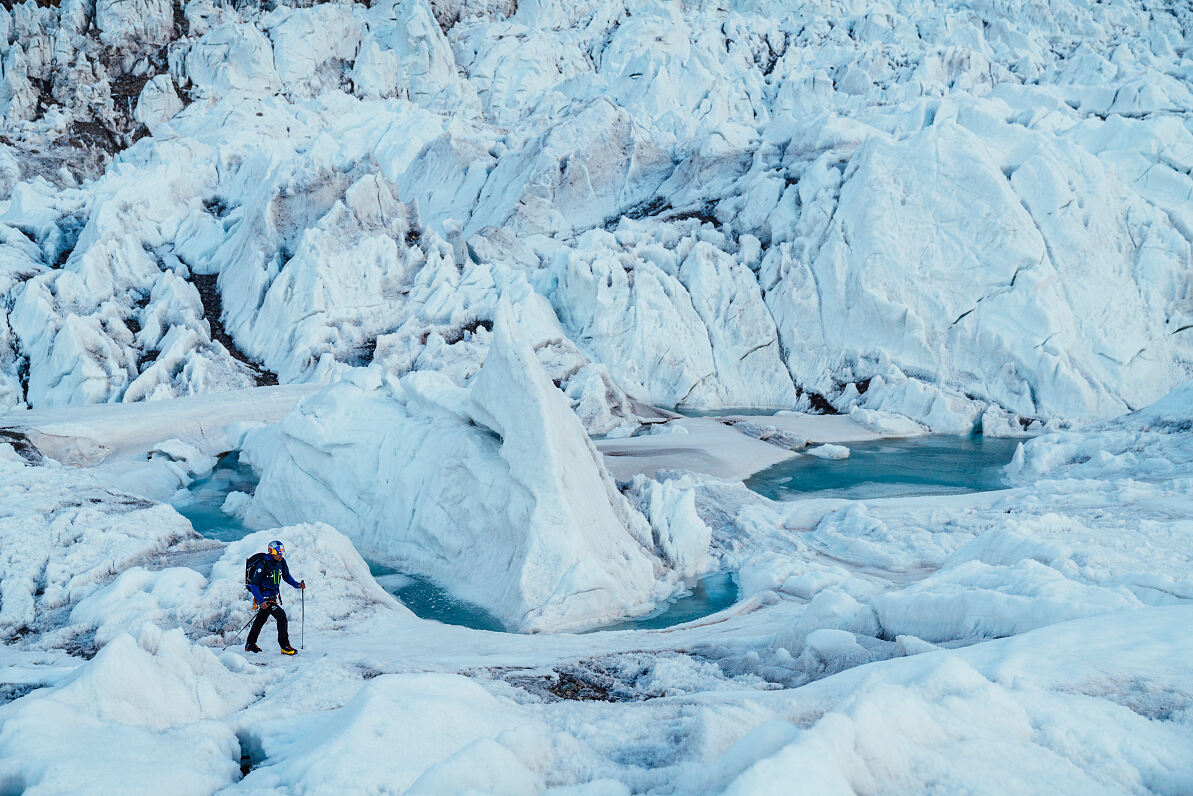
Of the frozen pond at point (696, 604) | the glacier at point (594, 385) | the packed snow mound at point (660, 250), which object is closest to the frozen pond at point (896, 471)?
the glacier at point (594, 385)

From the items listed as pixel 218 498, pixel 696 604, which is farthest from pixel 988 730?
pixel 218 498

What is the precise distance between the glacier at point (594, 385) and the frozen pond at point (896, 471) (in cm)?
64

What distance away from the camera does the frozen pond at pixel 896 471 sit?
54.7 feet

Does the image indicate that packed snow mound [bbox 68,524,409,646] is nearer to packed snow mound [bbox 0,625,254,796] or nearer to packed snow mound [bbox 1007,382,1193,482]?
packed snow mound [bbox 0,625,254,796]

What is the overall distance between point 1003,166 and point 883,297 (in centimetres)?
658

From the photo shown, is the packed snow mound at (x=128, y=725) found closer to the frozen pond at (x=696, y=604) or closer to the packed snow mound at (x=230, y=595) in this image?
the packed snow mound at (x=230, y=595)

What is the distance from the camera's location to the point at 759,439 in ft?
67.7

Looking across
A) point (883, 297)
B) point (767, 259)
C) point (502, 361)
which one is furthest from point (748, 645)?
point (767, 259)

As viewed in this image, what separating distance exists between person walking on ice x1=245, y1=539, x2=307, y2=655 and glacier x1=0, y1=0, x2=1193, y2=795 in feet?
1.14

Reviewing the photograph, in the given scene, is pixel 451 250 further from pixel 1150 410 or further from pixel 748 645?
pixel 748 645

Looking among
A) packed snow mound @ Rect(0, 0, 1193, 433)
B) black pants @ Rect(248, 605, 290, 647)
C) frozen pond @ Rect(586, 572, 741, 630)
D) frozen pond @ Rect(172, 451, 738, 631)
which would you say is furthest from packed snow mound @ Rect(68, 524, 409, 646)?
packed snow mound @ Rect(0, 0, 1193, 433)

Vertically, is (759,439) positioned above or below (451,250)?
below

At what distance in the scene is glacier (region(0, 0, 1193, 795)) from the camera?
3.26m

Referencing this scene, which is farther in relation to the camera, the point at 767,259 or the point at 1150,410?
the point at 767,259
